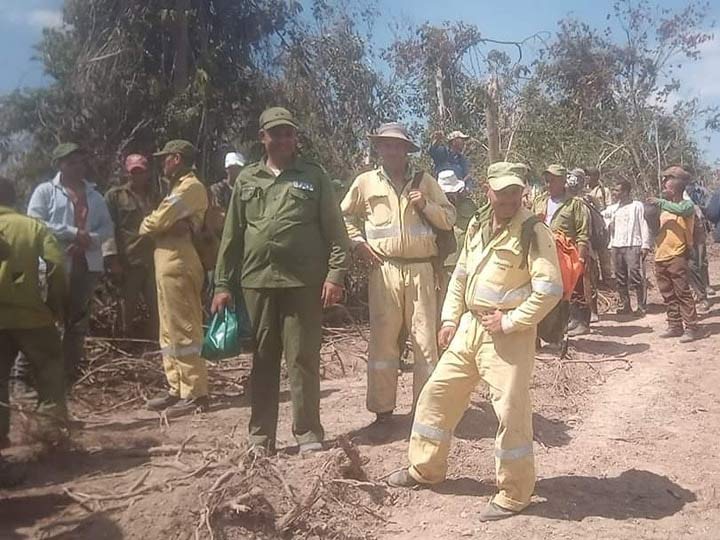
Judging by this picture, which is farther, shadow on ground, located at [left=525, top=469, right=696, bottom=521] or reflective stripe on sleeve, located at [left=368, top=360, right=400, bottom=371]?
reflective stripe on sleeve, located at [left=368, top=360, right=400, bottom=371]

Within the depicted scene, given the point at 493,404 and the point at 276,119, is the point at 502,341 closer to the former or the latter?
the point at 493,404

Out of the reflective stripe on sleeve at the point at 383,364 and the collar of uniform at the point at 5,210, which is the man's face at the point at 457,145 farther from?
the collar of uniform at the point at 5,210

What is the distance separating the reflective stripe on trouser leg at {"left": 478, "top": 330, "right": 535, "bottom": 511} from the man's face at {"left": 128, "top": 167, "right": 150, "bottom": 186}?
11.7 ft

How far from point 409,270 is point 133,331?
3.45m

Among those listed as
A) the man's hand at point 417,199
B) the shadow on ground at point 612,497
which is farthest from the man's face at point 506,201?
the shadow on ground at point 612,497

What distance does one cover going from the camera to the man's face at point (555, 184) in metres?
8.55

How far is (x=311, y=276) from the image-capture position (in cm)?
472

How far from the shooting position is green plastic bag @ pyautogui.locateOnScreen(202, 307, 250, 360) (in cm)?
521

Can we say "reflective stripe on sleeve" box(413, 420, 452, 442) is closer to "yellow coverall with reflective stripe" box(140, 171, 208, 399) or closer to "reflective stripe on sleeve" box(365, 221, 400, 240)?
"reflective stripe on sleeve" box(365, 221, 400, 240)

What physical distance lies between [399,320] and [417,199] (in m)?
0.77

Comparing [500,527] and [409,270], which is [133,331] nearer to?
[409,270]

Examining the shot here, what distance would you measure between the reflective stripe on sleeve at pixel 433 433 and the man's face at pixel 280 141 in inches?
67.5

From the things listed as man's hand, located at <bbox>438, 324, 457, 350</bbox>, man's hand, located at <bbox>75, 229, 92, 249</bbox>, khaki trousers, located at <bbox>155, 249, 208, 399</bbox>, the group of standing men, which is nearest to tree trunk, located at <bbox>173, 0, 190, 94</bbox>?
the group of standing men

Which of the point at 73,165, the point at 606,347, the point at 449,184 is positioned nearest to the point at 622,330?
the point at 606,347
